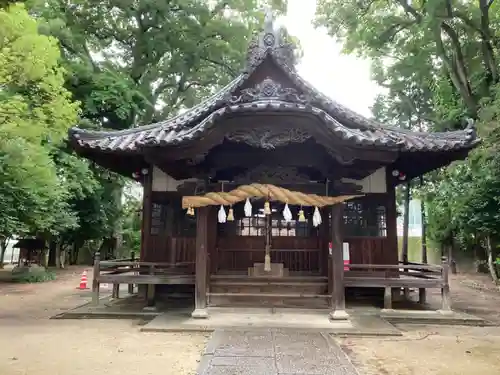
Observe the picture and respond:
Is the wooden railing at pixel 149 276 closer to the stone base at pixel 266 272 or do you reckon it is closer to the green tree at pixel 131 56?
the stone base at pixel 266 272

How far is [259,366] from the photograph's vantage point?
19.1ft

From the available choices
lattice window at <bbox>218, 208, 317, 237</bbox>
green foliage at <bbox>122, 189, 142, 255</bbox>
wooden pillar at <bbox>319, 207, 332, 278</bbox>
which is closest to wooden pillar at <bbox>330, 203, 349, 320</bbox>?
wooden pillar at <bbox>319, 207, 332, 278</bbox>

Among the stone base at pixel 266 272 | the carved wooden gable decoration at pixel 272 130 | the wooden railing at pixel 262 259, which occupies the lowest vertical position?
the stone base at pixel 266 272

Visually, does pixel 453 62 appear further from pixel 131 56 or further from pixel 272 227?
pixel 131 56

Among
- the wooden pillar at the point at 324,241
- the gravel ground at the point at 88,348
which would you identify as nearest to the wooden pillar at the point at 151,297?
the gravel ground at the point at 88,348

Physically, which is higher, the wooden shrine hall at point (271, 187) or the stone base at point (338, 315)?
the wooden shrine hall at point (271, 187)

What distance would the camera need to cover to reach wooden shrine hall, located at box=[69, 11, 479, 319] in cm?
862

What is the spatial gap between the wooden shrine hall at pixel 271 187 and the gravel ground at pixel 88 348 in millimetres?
1500

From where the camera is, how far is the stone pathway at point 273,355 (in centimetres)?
568

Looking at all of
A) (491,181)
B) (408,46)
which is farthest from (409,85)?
(491,181)

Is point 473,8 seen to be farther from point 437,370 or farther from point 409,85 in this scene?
point 437,370

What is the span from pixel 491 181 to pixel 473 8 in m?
7.36

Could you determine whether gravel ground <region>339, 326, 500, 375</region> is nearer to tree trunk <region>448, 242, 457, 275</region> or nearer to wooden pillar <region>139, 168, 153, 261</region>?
wooden pillar <region>139, 168, 153, 261</region>

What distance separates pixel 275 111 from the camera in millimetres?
8328
